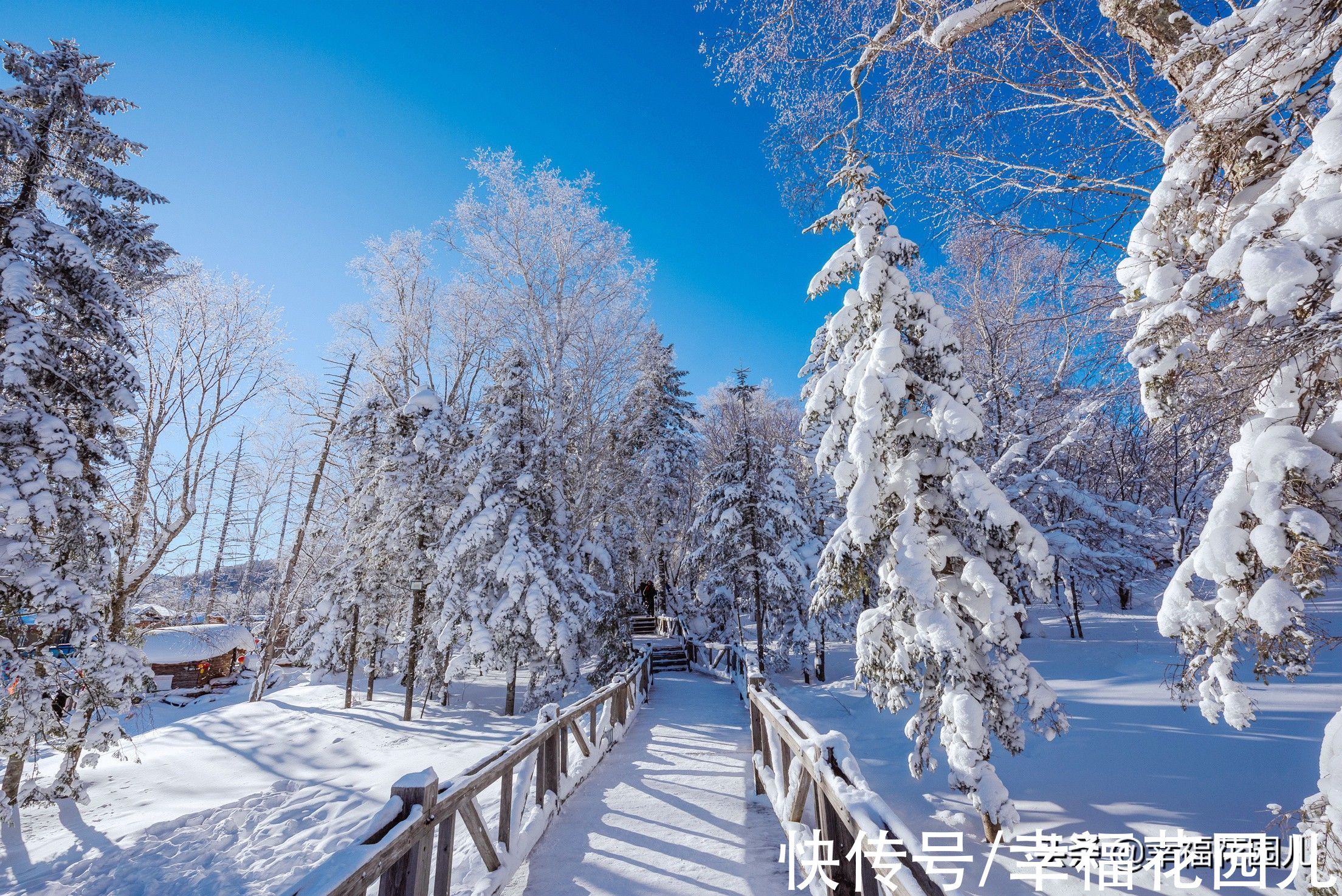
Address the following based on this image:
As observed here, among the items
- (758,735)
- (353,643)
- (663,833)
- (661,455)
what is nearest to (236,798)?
(353,643)

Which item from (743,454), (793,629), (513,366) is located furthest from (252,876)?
(743,454)

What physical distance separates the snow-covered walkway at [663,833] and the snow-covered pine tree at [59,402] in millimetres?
8073

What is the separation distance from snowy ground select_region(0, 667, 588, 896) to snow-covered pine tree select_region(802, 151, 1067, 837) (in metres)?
6.28

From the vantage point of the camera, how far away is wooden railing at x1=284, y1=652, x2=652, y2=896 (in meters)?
2.76

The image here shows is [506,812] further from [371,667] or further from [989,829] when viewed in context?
[371,667]

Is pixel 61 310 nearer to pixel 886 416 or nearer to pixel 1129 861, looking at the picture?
pixel 886 416

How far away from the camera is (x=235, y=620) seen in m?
32.6

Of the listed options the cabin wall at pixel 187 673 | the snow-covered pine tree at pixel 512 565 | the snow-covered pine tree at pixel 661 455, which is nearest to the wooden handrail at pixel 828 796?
A: the snow-covered pine tree at pixel 512 565

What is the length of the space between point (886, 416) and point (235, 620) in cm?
3941

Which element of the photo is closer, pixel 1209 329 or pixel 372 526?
pixel 1209 329

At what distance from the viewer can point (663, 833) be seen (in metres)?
5.99

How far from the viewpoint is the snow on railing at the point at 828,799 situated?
2.59 metres

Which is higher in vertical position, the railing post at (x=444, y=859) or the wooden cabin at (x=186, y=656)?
the railing post at (x=444, y=859)

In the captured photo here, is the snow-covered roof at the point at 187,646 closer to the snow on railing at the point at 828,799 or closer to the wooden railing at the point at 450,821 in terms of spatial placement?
the wooden railing at the point at 450,821
